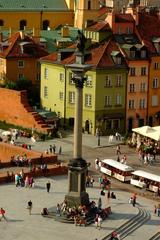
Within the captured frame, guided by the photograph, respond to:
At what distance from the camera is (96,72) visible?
252 feet

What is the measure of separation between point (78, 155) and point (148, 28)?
123 feet

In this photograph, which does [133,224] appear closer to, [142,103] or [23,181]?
[23,181]

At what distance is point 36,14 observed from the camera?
110938 mm

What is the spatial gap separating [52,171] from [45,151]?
7.86 meters

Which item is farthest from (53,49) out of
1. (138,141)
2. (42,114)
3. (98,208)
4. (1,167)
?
(98,208)

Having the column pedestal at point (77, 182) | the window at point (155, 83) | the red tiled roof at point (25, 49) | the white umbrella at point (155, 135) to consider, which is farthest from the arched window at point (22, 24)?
the column pedestal at point (77, 182)

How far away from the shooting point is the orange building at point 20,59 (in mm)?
86812

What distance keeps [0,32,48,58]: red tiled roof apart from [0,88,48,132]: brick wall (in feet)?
20.0

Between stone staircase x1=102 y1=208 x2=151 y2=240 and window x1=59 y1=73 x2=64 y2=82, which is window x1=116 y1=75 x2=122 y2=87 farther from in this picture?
stone staircase x1=102 y1=208 x2=151 y2=240

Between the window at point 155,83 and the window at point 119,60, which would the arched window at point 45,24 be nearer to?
the window at point 155,83

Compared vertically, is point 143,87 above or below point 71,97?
above

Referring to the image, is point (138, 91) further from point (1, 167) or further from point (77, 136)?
point (77, 136)

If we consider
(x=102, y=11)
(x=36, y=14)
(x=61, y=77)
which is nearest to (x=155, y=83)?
(x=61, y=77)

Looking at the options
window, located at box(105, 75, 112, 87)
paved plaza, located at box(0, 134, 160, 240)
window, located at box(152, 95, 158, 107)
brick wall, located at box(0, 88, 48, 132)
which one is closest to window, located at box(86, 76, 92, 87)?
window, located at box(105, 75, 112, 87)
